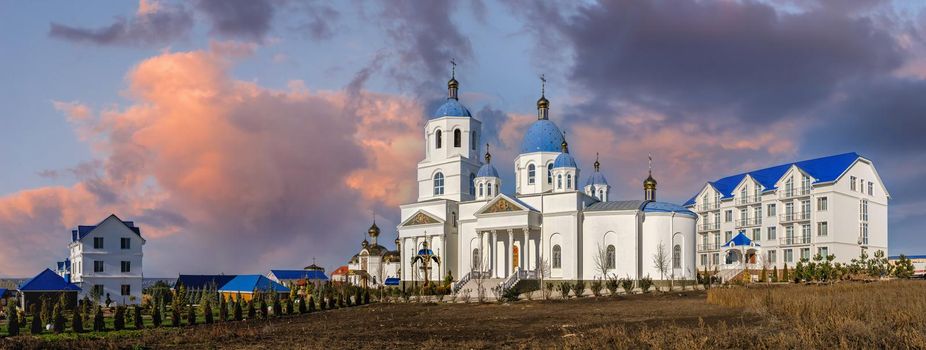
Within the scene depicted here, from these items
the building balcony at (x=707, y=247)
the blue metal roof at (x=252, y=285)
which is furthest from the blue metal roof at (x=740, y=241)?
the blue metal roof at (x=252, y=285)

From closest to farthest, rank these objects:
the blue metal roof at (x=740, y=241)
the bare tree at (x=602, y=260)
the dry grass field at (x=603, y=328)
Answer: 1. the dry grass field at (x=603, y=328)
2. the bare tree at (x=602, y=260)
3. the blue metal roof at (x=740, y=241)

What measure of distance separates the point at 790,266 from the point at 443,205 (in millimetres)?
28060

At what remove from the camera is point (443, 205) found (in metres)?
60.5

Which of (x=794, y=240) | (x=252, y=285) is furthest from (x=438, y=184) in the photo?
(x=794, y=240)

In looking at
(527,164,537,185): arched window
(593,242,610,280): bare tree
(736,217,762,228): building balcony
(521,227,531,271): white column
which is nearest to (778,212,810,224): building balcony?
(736,217,762,228): building balcony

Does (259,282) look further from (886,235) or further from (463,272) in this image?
(886,235)

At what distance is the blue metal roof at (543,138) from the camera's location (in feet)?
201

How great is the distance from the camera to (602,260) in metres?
53.8

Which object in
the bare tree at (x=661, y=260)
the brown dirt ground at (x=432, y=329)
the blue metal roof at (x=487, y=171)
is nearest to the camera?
the brown dirt ground at (x=432, y=329)

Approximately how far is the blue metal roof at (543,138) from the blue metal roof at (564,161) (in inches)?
113

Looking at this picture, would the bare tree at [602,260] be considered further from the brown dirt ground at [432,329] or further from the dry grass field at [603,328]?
the brown dirt ground at [432,329]

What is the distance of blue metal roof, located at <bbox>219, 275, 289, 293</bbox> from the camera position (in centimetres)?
5380

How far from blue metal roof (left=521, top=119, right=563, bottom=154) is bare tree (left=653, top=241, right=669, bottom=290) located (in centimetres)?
1171

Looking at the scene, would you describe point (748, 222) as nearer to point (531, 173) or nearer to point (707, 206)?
point (707, 206)
